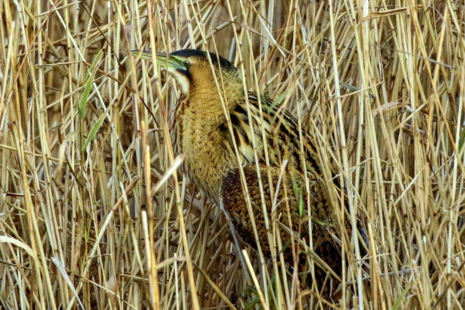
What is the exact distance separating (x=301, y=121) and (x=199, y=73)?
1.15 feet

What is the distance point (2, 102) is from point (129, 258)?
0.64 metres

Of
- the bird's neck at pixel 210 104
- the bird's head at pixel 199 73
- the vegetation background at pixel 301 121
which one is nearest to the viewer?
the vegetation background at pixel 301 121

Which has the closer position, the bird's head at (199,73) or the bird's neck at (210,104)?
the bird's head at (199,73)

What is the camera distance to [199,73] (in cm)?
215

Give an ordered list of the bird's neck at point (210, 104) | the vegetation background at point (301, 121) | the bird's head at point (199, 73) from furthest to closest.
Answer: the bird's neck at point (210, 104) → the bird's head at point (199, 73) → the vegetation background at point (301, 121)

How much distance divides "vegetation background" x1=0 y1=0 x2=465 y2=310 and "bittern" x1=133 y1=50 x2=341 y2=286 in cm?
7

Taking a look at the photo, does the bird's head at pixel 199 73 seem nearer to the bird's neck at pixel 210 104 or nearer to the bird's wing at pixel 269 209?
the bird's neck at pixel 210 104

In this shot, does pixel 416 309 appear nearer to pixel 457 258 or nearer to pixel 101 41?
pixel 457 258

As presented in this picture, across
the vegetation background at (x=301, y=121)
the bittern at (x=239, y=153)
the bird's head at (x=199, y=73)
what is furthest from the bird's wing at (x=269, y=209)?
the bird's head at (x=199, y=73)

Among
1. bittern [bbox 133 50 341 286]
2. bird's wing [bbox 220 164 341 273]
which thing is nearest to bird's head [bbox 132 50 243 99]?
bittern [bbox 133 50 341 286]

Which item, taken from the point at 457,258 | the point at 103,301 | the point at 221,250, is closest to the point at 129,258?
the point at 103,301

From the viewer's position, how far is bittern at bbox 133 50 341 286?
2104 millimetres

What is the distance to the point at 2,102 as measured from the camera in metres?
1.83

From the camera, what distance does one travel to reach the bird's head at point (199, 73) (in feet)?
6.81
